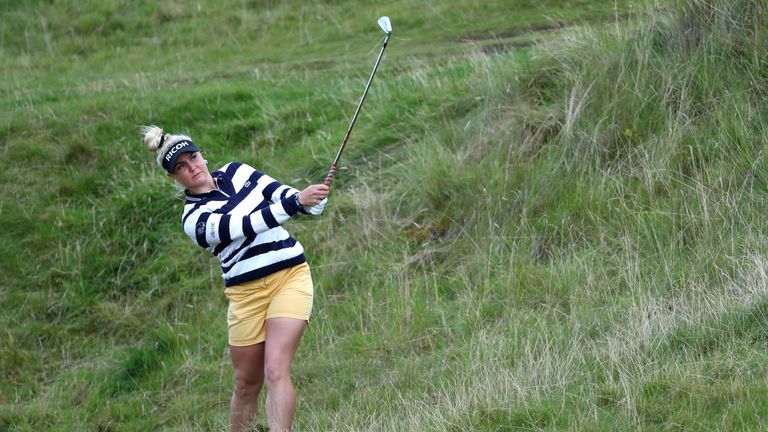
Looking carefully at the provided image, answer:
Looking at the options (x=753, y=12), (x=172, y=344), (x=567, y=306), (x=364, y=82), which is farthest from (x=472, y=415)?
(x=364, y=82)

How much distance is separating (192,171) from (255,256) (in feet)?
1.94

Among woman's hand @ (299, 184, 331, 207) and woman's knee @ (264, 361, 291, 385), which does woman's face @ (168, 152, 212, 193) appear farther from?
woman's knee @ (264, 361, 291, 385)

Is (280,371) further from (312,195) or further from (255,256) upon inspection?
(312,195)

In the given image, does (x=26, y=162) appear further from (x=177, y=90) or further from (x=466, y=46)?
(x=466, y=46)

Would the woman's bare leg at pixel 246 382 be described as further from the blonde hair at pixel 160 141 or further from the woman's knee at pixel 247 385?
the blonde hair at pixel 160 141

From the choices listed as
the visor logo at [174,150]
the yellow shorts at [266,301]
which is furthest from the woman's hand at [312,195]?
the visor logo at [174,150]

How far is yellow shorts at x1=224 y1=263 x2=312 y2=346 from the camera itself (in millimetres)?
6398

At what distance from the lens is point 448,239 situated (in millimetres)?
9469

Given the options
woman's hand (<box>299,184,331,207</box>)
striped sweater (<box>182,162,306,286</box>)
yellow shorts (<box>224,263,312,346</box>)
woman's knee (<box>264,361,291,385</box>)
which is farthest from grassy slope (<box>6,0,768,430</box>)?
woman's hand (<box>299,184,331,207</box>)

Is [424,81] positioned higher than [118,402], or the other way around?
[424,81]

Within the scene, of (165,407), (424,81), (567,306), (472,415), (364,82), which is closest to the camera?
(472,415)

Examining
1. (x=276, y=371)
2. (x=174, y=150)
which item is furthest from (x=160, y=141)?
(x=276, y=371)

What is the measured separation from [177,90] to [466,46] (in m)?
3.56

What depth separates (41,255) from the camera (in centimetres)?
1124
